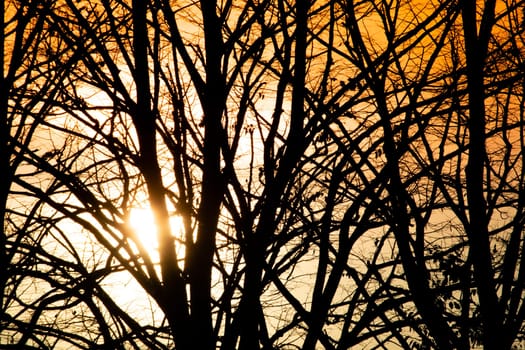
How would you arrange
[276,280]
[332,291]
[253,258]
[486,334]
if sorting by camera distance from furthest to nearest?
[276,280] → [332,291] → [253,258] → [486,334]

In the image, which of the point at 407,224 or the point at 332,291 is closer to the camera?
the point at 332,291

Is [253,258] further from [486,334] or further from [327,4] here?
[327,4]

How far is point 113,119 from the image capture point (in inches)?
254

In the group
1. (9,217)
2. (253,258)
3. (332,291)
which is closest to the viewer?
(253,258)

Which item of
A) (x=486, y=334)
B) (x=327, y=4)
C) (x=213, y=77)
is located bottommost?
(x=486, y=334)

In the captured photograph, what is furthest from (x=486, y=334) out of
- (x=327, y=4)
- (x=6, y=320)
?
(x=6, y=320)

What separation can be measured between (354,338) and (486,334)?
60.3 inches

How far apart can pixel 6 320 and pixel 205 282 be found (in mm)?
2769

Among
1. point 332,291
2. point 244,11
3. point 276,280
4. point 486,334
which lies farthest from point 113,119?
point 486,334

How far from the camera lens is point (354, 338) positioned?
5.04 m

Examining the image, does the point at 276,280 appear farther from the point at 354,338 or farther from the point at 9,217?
the point at 9,217

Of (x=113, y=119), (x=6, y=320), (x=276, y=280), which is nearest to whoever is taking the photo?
(x=276, y=280)

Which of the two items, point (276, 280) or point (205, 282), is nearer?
point (205, 282)

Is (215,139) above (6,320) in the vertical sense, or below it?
above
